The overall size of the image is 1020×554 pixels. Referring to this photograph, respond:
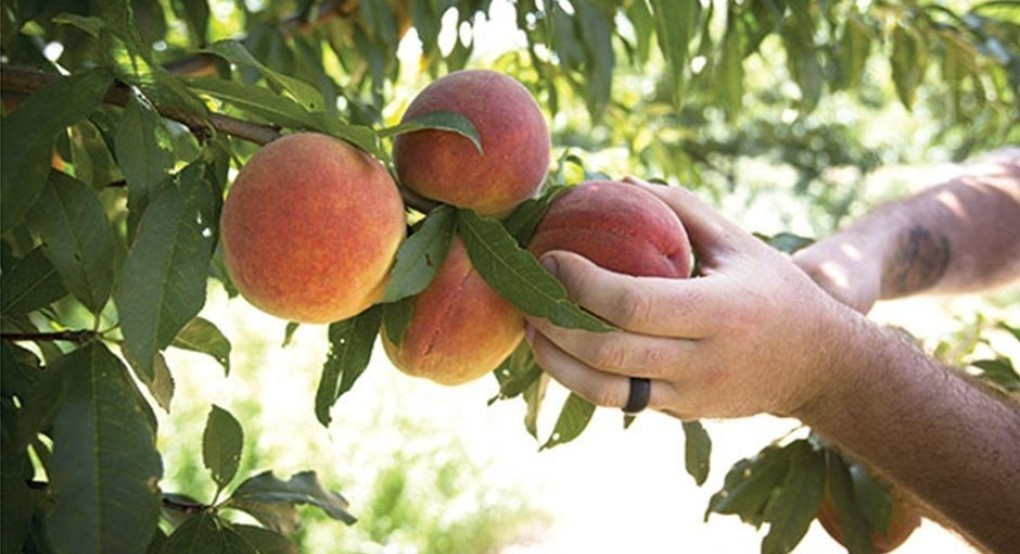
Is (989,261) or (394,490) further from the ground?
(989,261)

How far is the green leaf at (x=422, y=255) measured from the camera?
0.71 metres

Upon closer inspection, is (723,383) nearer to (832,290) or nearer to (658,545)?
(832,290)

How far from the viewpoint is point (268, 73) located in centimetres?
71

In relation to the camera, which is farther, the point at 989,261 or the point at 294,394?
the point at 294,394

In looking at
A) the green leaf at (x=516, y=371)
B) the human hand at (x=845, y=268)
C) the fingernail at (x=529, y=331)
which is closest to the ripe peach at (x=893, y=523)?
the human hand at (x=845, y=268)

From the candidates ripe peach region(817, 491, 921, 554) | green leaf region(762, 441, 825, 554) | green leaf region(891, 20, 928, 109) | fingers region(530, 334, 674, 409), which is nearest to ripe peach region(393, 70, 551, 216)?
fingers region(530, 334, 674, 409)

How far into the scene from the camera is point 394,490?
3287mm

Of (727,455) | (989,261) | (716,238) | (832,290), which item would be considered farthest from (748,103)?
(716,238)

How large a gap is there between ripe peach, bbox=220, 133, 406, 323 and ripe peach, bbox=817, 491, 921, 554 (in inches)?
25.8

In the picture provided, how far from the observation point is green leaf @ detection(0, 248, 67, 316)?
744 mm

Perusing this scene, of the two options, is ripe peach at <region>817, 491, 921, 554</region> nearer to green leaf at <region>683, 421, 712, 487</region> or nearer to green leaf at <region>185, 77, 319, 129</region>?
green leaf at <region>683, 421, 712, 487</region>

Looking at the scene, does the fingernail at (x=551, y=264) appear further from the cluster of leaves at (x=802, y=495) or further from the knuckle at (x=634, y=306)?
the cluster of leaves at (x=802, y=495)

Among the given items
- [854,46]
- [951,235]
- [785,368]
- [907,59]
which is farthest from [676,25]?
[951,235]

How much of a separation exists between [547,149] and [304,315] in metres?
0.24
